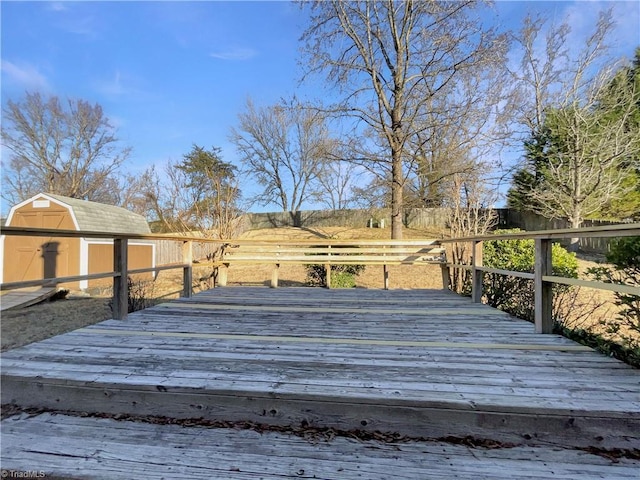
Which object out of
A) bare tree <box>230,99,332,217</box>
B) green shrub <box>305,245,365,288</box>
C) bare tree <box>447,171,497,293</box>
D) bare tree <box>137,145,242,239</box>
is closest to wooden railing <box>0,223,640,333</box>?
bare tree <box>447,171,497,293</box>

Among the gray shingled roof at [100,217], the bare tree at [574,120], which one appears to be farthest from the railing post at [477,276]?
the gray shingled roof at [100,217]

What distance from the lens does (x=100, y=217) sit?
1275 centimetres

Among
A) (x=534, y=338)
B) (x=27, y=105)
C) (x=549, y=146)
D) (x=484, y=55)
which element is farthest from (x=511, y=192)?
(x=27, y=105)

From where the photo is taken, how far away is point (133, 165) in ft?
72.0

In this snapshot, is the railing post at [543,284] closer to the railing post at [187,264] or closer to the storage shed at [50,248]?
the railing post at [187,264]

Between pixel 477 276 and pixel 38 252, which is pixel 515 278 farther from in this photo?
pixel 38 252

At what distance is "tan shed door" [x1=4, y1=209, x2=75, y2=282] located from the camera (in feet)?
36.5

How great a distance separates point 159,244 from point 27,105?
510 inches

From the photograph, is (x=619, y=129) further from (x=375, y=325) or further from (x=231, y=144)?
(x=231, y=144)

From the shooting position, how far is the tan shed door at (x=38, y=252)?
11125 mm

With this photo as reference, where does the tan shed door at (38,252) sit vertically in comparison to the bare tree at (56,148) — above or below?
below

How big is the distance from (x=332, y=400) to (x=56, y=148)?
25.7 meters

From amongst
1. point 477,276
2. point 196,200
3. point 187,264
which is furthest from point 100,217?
point 477,276

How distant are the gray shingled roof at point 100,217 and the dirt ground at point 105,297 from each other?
94.4 inches
